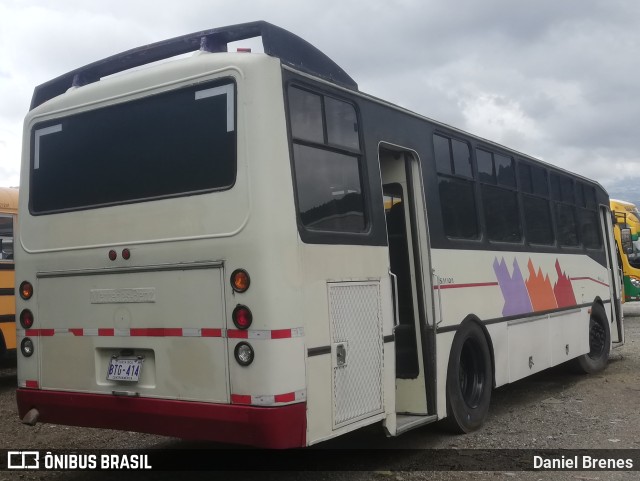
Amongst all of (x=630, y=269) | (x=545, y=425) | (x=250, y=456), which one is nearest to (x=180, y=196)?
(x=250, y=456)

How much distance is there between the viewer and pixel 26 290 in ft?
19.2

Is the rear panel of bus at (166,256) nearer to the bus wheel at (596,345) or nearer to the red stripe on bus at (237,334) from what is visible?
the red stripe on bus at (237,334)

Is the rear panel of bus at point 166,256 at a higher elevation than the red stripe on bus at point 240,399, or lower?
higher

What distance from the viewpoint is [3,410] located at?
880 cm

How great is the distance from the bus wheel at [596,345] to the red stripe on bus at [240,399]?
716 centimetres

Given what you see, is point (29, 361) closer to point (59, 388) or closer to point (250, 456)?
point (59, 388)

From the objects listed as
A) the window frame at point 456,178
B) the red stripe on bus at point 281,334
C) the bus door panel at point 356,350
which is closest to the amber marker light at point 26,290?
the red stripe on bus at point 281,334

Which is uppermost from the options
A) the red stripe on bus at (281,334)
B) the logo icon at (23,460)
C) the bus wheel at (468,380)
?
the red stripe on bus at (281,334)

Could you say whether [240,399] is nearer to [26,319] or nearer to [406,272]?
[26,319]

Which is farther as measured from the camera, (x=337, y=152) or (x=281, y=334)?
(x=337, y=152)

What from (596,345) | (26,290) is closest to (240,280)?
(26,290)

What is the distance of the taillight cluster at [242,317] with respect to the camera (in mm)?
4684

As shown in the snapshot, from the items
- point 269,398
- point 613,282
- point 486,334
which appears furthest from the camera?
point 613,282

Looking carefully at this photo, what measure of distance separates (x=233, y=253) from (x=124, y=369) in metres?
1.23
